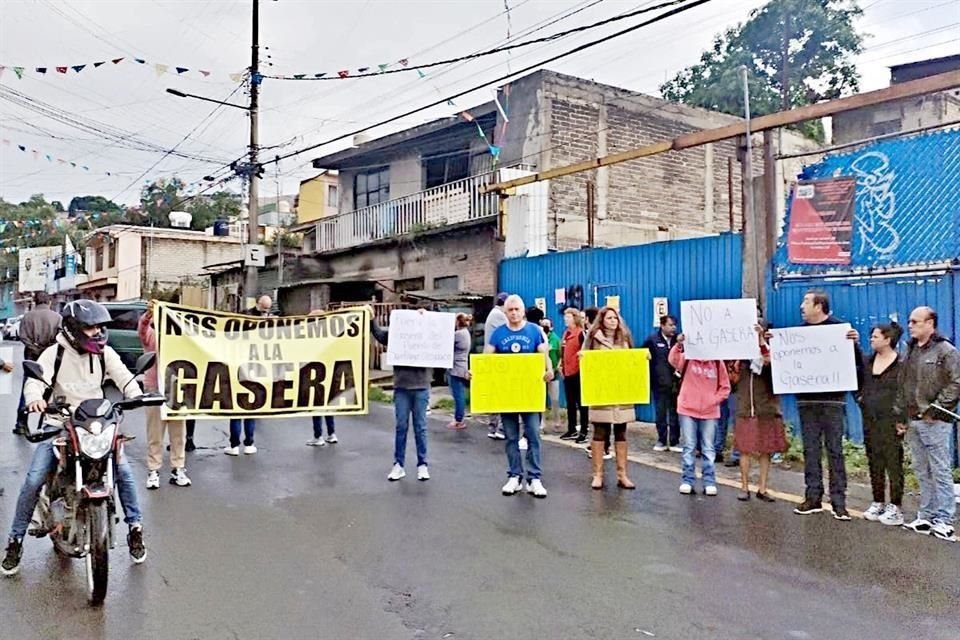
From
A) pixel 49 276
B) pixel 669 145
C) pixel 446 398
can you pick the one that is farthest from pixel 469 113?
pixel 49 276

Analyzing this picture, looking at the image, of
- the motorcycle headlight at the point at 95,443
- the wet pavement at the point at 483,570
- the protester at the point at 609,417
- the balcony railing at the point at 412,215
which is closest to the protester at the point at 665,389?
the wet pavement at the point at 483,570

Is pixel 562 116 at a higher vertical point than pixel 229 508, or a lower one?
higher

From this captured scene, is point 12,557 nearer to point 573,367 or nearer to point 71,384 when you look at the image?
point 71,384

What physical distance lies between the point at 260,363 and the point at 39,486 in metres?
3.56

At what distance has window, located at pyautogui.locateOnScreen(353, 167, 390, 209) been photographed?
25.4 metres

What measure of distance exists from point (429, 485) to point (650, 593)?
3.43m

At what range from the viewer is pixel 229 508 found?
279 inches

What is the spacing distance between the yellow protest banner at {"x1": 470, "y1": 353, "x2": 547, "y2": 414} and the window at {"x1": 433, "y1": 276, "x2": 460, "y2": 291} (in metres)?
12.0

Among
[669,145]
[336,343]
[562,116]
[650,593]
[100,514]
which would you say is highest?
[562,116]

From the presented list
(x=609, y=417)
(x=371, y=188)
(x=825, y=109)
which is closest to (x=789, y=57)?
(x=371, y=188)

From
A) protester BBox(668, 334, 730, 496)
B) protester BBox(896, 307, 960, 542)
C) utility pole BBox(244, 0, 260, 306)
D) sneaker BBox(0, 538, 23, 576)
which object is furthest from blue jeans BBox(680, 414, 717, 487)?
utility pole BBox(244, 0, 260, 306)

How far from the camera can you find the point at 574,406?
37.2 ft

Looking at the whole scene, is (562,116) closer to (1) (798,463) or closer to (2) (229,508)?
(1) (798,463)

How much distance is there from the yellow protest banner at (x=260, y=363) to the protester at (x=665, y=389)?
381cm
